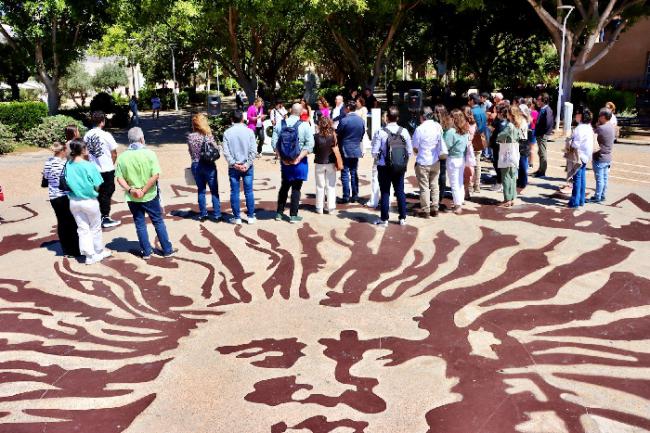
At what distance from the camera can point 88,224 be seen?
24.7 ft

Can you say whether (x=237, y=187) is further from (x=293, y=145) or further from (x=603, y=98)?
(x=603, y=98)

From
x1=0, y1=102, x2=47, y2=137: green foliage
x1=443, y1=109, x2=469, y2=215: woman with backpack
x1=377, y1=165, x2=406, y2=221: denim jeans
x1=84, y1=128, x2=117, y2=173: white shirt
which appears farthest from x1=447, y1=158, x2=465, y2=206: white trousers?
x1=0, y1=102, x2=47, y2=137: green foliage

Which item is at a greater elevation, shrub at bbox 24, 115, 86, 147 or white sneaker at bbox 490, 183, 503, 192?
shrub at bbox 24, 115, 86, 147

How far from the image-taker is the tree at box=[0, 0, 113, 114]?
2164cm

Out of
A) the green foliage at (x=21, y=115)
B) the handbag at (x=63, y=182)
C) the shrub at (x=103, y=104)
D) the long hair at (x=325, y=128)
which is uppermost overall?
the shrub at (x=103, y=104)

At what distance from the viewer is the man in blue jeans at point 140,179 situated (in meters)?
7.35

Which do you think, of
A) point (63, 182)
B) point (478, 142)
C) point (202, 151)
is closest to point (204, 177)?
point (202, 151)

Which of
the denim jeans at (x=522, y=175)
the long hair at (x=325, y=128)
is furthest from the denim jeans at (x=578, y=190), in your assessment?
the long hair at (x=325, y=128)

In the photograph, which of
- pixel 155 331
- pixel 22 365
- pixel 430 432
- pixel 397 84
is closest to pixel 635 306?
pixel 430 432

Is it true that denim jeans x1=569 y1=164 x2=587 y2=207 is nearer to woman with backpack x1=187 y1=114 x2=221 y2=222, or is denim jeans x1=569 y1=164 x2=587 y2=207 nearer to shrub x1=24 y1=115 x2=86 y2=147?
woman with backpack x1=187 y1=114 x2=221 y2=222

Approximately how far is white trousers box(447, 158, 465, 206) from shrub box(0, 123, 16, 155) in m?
14.8

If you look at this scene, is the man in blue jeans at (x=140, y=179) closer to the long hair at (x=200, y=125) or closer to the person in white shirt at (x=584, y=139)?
the long hair at (x=200, y=125)

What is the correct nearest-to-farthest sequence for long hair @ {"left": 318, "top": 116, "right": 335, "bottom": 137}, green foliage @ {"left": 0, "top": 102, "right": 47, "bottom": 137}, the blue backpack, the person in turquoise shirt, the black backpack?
the person in turquoise shirt
the black backpack
the blue backpack
long hair @ {"left": 318, "top": 116, "right": 335, "bottom": 137}
green foliage @ {"left": 0, "top": 102, "right": 47, "bottom": 137}

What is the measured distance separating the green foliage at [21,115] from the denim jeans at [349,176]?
14629 mm
